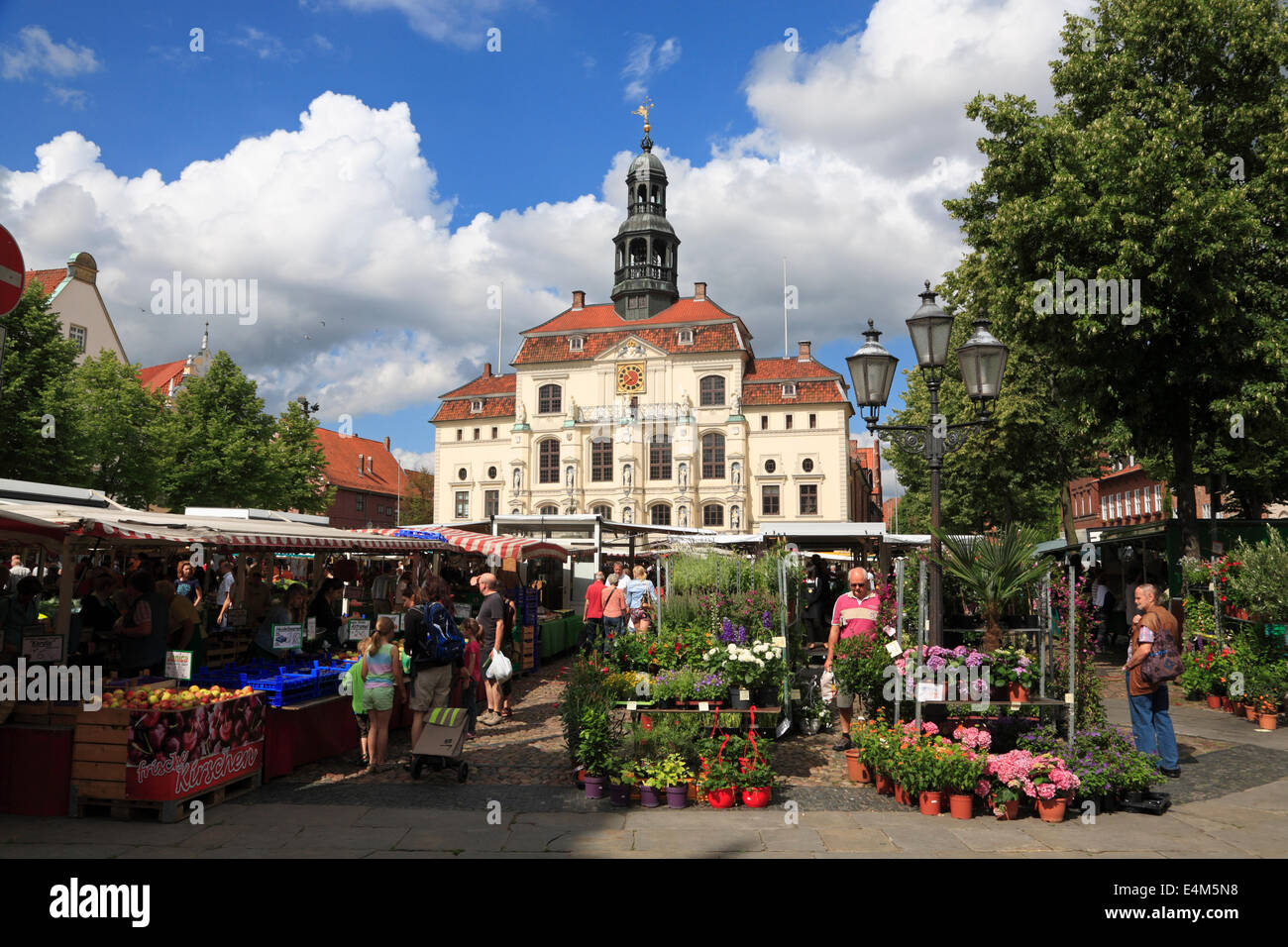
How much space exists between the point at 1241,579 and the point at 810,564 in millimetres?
12672

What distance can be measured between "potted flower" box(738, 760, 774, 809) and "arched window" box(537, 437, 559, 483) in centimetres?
5415

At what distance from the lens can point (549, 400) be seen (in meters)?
61.8

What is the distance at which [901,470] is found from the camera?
137ft

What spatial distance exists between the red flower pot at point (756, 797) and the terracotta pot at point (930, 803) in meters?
1.29

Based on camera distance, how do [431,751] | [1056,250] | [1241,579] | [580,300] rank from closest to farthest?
[431,751], [1241,579], [1056,250], [580,300]

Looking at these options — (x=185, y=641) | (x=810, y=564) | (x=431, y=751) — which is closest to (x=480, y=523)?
A: (x=810, y=564)

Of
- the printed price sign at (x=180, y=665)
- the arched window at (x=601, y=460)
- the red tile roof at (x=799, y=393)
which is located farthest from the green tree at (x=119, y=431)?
the red tile roof at (x=799, y=393)

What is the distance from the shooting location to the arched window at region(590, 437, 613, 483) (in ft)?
197

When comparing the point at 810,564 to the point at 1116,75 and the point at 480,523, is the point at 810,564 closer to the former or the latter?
the point at 480,523

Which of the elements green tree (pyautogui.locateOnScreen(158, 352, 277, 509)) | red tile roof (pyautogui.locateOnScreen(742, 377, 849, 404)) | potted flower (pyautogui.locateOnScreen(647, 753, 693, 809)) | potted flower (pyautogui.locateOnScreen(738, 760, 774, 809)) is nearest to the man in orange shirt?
potted flower (pyautogui.locateOnScreen(738, 760, 774, 809))

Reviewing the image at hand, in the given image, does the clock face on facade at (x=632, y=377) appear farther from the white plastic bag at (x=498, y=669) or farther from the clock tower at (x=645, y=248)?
the white plastic bag at (x=498, y=669)
